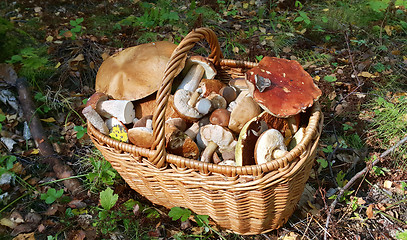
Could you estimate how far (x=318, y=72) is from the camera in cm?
364

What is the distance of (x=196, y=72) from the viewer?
2457 mm

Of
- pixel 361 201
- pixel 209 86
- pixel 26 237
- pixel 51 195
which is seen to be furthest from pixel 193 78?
pixel 26 237

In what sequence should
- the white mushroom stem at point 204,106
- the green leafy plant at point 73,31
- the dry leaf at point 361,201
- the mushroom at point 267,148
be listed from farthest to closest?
the green leafy plant at point 73,31
the dry leaf at point 361,201
the white mushroom stem at point 204,106
the mushroom at point 267,148

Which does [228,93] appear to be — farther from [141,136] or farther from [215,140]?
[141,136]

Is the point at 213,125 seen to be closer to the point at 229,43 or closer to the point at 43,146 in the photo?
the point at 43,146

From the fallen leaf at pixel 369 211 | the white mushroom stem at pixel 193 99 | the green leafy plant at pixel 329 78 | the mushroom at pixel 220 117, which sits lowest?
the fallen leaf at pixel 369 211

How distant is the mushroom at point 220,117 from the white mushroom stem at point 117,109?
0.59 metres

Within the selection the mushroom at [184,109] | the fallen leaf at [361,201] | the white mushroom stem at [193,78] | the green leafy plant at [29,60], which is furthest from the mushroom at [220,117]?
the green leafy plant at [29,60]

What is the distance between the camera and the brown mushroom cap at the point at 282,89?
193cm

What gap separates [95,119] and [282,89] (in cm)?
125

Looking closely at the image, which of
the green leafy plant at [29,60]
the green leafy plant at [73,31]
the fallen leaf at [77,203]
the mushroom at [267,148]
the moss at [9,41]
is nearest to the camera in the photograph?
the mushroom at [267,148]

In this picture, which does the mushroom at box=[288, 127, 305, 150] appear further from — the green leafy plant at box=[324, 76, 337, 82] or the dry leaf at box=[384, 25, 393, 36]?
the dry leaf at box=[384, 25, 393, 36]

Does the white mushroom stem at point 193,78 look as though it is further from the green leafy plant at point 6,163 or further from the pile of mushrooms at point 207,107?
the green leafy plant at point 6,163

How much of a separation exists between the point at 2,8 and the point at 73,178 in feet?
13.2
